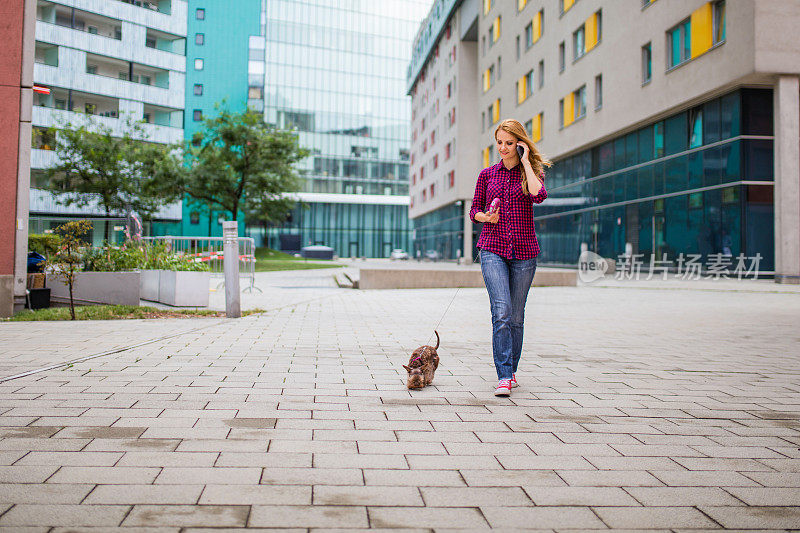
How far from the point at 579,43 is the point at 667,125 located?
8.28 meters

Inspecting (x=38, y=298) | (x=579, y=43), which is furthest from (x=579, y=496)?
(x=579, y=43)

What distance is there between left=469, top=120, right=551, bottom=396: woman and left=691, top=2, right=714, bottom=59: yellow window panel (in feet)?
60.9

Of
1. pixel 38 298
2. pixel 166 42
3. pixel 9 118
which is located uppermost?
pixel 166 42

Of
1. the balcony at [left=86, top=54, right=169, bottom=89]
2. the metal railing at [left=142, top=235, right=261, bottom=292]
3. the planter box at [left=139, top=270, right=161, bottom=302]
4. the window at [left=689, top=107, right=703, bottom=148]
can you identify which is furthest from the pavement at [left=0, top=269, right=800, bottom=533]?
the balcony at [left=86, top=54, right=169, bottom=89]

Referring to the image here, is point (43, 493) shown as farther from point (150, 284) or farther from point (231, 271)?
point (150, 284)

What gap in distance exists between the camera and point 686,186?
2164cm

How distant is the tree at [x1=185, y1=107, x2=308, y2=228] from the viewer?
36.3 m

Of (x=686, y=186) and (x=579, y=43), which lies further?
(x=579, y=43)

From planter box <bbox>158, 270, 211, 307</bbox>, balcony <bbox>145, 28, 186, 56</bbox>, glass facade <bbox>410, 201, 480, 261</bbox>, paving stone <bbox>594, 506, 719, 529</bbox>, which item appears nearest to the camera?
paving stone <bbox>594, 506, 719, 529</bbox>

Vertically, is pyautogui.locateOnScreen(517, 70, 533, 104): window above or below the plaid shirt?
above

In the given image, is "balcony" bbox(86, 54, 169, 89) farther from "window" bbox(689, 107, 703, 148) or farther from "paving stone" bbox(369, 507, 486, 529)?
"paving stone" bbox(369, 507, 486, 529)

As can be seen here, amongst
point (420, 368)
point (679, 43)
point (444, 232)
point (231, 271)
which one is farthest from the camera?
point (444, 232)

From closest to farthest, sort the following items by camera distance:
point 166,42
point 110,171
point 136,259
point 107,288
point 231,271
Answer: point 231,271 → point 107,288 → point 136,259 → point 110,171 → point 166,42

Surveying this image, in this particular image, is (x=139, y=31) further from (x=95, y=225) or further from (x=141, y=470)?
(x=141, y=470)
